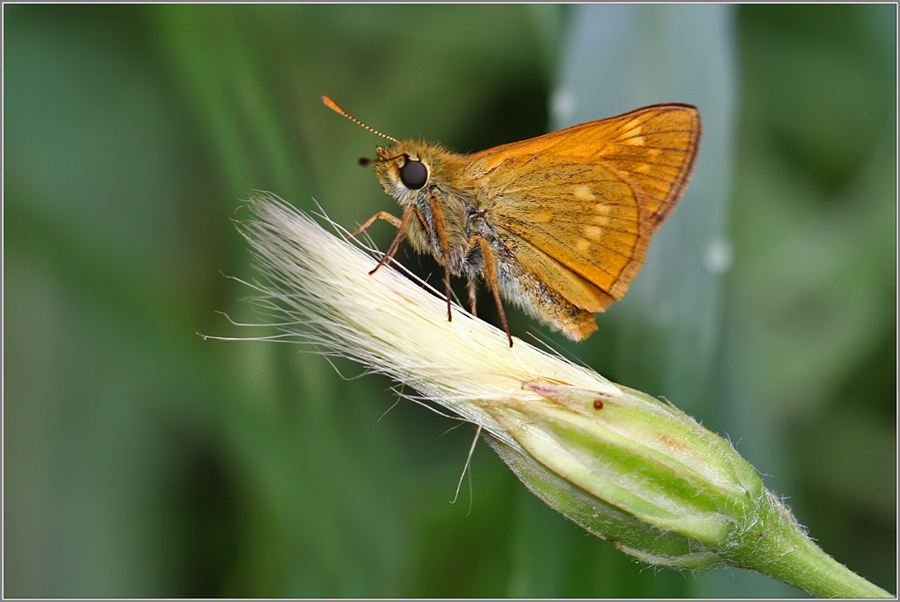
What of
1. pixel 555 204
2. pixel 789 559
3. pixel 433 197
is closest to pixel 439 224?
pixel 433 197

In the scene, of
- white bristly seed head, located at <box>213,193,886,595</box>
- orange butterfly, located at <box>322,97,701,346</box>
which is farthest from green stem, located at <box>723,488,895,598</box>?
orange butterfly, located at <box>322,97,701,346</box>

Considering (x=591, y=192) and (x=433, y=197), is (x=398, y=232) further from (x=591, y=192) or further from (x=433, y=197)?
(x=591, y=192)

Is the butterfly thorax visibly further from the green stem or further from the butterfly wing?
the green stem

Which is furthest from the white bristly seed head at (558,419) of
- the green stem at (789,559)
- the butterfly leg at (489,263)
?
the butterfly leg at (489,263)

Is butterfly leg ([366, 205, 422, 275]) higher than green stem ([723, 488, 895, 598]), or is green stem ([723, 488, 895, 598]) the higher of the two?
butterfly leg ([366, 205, 422, 275])

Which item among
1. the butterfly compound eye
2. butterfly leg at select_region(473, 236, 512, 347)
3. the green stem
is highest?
the butterfly compound eye

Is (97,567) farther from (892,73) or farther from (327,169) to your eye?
(892,73)

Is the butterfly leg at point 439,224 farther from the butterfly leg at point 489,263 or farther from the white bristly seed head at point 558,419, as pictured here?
the white bristly seed head at point 558,419
